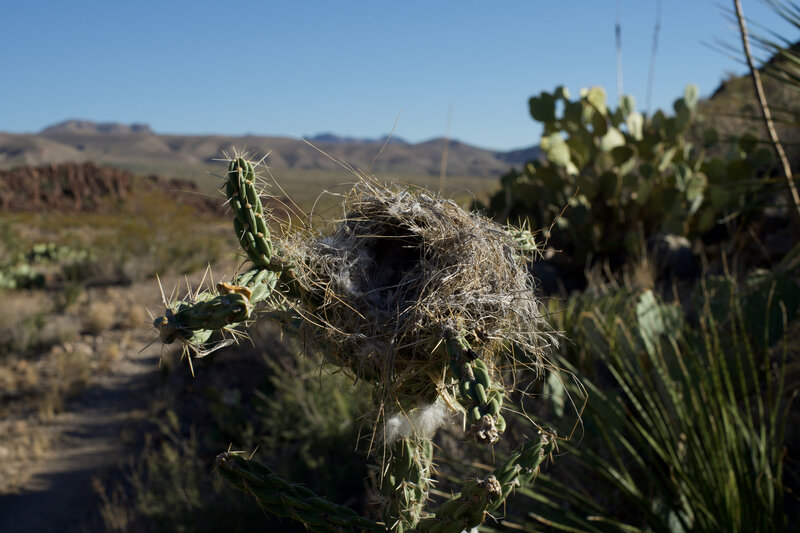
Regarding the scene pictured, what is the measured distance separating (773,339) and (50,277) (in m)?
16.2

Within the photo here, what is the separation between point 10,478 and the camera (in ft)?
23.4

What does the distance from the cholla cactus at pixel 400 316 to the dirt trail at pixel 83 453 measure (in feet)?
16.5

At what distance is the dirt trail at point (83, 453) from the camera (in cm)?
632

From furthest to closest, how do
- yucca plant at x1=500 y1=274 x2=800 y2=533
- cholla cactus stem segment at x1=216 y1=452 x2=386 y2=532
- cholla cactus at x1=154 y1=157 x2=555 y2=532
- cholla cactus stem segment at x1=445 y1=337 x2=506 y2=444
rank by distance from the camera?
yucca plant at x1=500 y1=274 x2=800 y2=533 < cholla cactus stem segment at x1=216 y1=452 x2=386 y2=532 < cholla cactus at x1=154 y1=157 x2=555 y2=532 < cholla cactus stem segment at x1=445 y1=337 x2=506 y2=444

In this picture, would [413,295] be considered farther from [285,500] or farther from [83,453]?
[83,453]

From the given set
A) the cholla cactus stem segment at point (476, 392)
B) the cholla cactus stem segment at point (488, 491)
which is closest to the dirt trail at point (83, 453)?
the cholla cactus stem segment at point (488, 491)

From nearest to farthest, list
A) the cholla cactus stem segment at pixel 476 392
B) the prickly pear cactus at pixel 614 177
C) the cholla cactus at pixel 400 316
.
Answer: the cholla cactus stem segment at pixel 476 392 < the cholla cactus at pixel 400 316 < the prickly pear cactus at pixel 614 177

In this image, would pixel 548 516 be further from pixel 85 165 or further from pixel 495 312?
pixel 85 165

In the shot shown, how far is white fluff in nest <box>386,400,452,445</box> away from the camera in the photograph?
1.67 meters

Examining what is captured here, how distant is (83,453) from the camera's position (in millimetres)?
7734

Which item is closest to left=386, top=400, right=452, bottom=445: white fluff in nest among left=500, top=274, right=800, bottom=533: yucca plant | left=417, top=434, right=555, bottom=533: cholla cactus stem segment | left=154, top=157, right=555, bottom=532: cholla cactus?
left=154, top=157, right=555, bottom=532: cholla cactus

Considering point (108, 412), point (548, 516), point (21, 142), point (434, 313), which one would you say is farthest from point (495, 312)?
point (21, 142)

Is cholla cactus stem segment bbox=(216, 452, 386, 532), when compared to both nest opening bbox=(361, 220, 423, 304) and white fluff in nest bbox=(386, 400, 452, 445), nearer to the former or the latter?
white fluff in nest bbox=(386, 400, 452, 445)

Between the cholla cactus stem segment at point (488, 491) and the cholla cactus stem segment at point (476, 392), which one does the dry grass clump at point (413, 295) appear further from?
the cholla cactus stem segment at point (488, 491)
